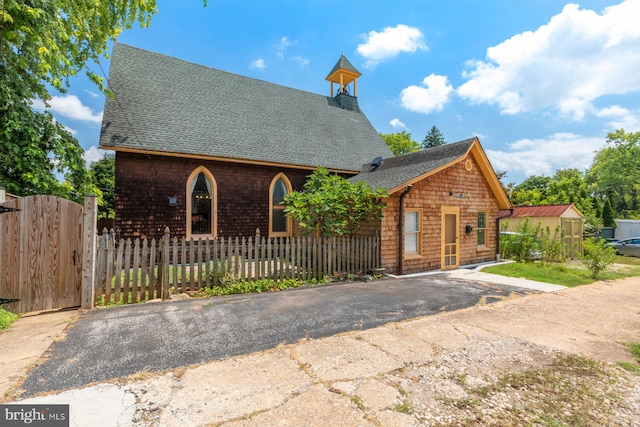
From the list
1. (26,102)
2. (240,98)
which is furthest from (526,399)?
(240,98)

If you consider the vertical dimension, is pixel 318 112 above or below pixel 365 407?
above

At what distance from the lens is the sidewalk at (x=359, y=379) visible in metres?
2.53

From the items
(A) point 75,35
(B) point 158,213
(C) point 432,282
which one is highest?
(A) point 75,35

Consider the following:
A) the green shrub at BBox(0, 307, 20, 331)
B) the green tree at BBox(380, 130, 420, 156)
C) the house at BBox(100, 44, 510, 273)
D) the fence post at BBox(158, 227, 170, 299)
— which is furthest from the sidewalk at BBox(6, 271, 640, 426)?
the green tree at BBox(380, 130, 420, 156)

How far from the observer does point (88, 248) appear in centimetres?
541

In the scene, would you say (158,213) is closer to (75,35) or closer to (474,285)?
(75,35)

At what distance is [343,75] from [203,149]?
1312 cm

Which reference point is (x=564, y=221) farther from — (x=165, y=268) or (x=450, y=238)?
(x=165, y=268)

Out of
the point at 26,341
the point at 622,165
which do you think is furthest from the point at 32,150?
the point at 622,165

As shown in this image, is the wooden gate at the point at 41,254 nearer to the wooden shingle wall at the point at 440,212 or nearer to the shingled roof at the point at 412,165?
the wooden shingle wall at the point at 440,212

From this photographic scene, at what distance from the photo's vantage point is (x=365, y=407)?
8.70ft

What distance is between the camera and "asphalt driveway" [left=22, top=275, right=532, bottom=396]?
3.34 m

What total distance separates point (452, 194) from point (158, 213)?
36.2ft
